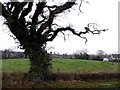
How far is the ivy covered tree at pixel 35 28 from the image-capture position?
62.2 ft

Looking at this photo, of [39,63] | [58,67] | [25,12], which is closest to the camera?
[39,63]

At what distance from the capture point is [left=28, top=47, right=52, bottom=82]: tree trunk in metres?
19.0

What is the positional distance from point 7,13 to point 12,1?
4.32ft

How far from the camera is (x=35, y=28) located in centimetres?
1952

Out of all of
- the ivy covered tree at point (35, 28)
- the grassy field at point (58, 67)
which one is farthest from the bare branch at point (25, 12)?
the grassy field at point (58, 67)

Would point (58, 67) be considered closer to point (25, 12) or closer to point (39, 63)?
point (39, 63)

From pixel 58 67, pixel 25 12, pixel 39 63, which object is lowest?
pixel 58 67

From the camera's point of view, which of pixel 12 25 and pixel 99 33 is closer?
pixel 12 25

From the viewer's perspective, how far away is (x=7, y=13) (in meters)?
18.8

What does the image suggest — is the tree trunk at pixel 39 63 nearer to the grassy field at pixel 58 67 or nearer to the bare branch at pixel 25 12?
the grassy field at pixel 58 67

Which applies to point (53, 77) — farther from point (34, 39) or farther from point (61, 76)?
point (34, 39)

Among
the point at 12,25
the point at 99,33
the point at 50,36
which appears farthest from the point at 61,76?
the point at 12,25

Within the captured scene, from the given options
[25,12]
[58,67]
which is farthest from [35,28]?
[58,67]

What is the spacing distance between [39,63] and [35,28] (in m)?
3.52
